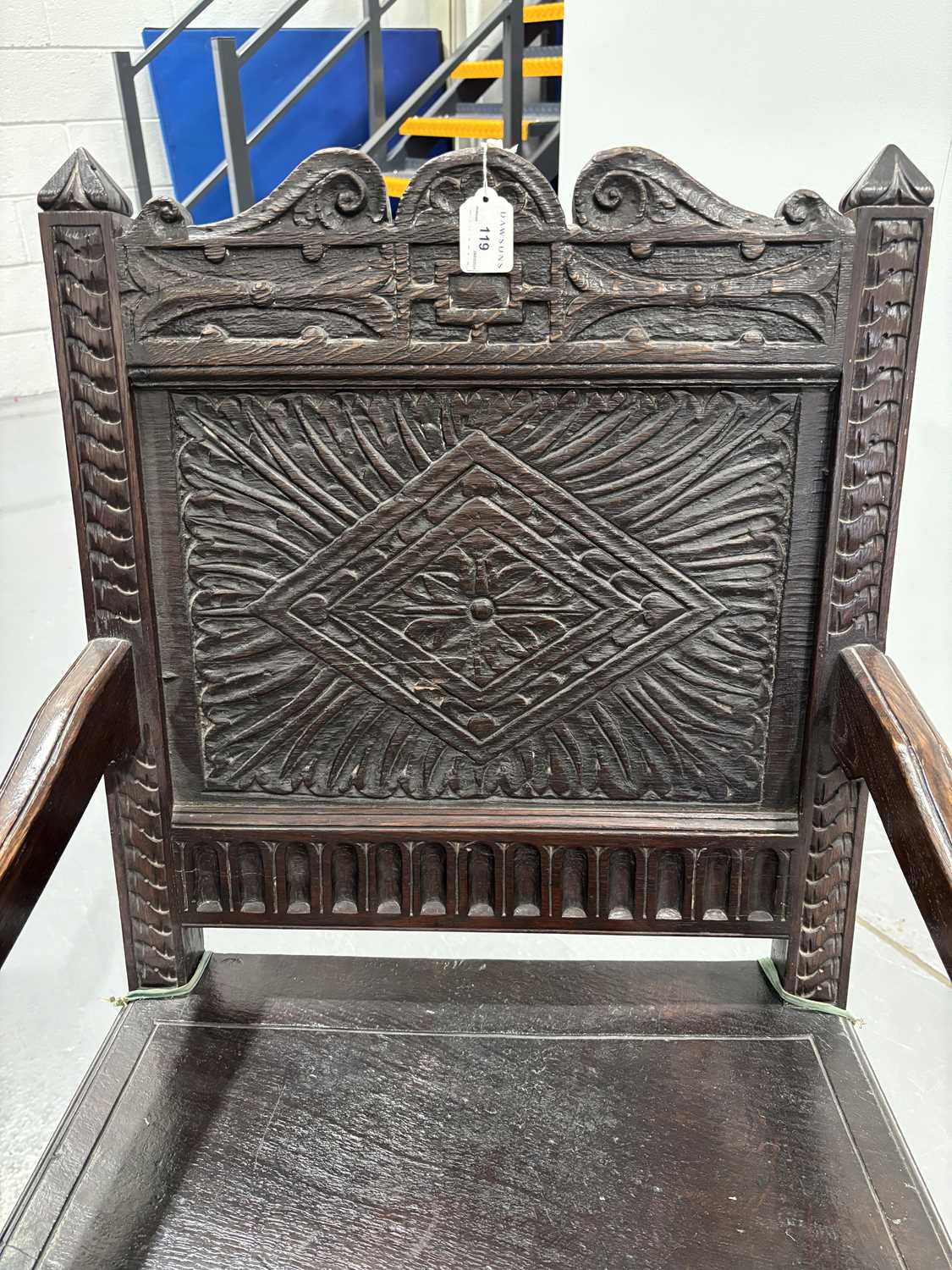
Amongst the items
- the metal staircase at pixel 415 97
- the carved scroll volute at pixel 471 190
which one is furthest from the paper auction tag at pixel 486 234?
the metal staircase at pixel 415 97

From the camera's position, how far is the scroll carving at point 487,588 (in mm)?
840

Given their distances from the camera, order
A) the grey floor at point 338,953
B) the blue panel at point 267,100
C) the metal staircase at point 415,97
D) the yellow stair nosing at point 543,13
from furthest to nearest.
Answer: the blue panel at point 267,100
the yellow stair nosing at point 543,13
the metal staircase at point 415,97
the grey floor at point 338,953

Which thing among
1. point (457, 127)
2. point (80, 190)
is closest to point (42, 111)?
point (457, 127)

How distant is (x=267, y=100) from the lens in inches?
164

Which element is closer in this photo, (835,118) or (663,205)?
(663,205)

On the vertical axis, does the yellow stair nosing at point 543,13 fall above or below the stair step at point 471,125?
above

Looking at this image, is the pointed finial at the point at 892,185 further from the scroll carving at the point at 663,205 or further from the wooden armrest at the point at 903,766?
the wooden armrest at the point at 903,766

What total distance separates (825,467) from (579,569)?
0.21 meters

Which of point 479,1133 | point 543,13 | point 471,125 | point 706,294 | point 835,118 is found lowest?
point 479,1133

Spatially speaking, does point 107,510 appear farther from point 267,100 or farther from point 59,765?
point 267,100

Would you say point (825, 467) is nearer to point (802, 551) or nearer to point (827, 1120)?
point (802, 551)

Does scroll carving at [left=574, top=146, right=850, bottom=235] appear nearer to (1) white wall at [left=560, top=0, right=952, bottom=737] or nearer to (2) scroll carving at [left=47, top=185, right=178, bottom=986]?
(2) scroll carving at [left=47, top=185, right=178, bottom=986]

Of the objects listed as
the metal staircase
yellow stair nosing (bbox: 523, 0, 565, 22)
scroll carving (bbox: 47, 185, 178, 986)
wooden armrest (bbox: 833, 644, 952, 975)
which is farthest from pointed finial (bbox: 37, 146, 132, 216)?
yellow stair nosing (bbox: 523, 0, 565, 22)

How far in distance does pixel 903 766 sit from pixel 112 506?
0.63m
